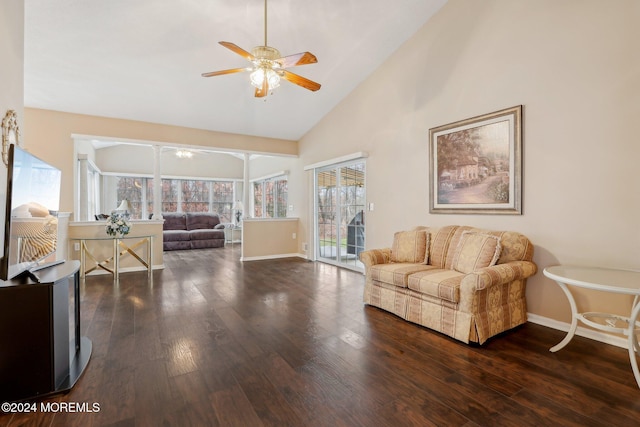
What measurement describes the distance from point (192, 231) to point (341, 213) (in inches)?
194

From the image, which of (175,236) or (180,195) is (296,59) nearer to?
(175,236)

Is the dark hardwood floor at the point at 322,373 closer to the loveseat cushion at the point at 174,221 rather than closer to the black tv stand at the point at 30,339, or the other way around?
the black tv stand at the point at 30,339

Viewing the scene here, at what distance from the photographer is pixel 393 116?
4.44 m

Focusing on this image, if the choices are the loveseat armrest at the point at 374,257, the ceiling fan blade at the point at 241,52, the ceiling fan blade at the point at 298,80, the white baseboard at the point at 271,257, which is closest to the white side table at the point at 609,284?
the loveseat armrest at the point at 374,257

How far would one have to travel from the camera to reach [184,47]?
3.78m

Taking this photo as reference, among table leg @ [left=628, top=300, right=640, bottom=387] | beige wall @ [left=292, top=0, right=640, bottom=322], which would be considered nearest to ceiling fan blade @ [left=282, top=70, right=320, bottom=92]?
beige wall @ [left=292, top=0, right=640, bottom=322]

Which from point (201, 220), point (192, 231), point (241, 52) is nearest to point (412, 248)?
point (241, 52)

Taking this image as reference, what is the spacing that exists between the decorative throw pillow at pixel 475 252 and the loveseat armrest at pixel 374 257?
77 centimetres

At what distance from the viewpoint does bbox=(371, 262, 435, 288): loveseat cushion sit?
3014 mm

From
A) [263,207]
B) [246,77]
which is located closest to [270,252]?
[263,207]

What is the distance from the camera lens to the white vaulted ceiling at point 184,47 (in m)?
3.23

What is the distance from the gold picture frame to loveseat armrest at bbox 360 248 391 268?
3147 mm

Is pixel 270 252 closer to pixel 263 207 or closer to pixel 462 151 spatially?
pixel 263 207

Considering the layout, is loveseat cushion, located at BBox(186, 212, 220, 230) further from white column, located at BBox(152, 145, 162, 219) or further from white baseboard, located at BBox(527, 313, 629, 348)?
white baseboard, located at BBox(527, 313, 629, 348)
